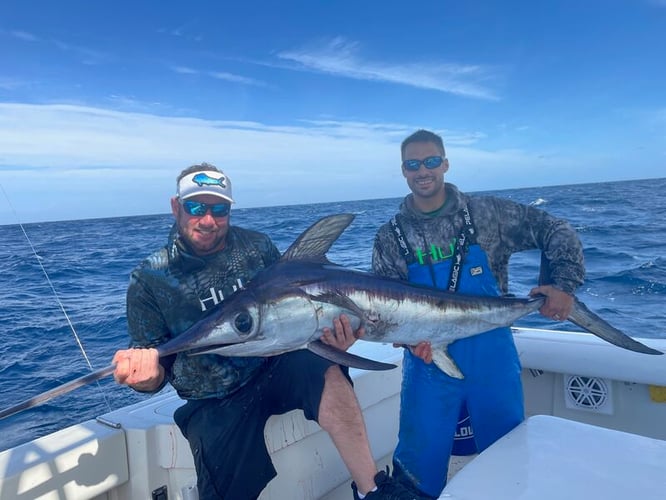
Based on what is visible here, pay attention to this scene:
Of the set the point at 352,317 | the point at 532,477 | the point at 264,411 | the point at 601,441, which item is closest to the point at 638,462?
the point at 601,441

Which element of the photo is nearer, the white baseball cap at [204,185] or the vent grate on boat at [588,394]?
the white baseball cap at [204,185]

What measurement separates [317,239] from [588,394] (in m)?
2.47

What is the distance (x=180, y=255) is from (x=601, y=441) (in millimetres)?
2167

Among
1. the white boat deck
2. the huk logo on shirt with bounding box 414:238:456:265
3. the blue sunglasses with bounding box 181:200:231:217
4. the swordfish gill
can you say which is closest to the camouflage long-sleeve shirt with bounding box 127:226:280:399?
the blue sunglasses with bounding box 181:200:231:217

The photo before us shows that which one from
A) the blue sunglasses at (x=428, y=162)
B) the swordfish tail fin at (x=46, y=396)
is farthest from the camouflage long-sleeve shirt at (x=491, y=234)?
the swordfish tail fin at (x=46, y=396)

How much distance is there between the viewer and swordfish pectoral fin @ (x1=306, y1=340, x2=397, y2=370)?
226 centimetres

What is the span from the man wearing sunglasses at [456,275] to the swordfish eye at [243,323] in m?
1.01

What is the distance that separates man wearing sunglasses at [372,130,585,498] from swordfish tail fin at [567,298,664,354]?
61 millimetres

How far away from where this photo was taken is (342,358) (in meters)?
2.28

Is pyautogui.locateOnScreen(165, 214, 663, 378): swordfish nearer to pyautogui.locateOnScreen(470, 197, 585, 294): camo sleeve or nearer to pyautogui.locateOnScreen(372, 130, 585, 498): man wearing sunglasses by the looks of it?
pyautogui.locateOnScreen(372, 130, 585, 498): man wearing sunglasses

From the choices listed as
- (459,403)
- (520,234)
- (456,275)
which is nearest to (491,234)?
(520,234)

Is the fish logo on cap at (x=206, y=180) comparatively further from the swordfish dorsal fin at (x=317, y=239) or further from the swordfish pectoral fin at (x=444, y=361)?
the swordfish pectoral fin at (x=444, y=361)

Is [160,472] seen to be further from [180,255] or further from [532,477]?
[532,477]

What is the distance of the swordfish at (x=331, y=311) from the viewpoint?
221cm
